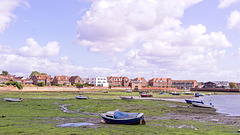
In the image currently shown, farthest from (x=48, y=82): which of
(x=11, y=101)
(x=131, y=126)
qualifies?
(x=131, y=126)

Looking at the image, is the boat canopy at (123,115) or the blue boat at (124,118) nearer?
the blue boat at (124,118)

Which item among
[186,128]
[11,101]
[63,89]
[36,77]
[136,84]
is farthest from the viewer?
[136,84]

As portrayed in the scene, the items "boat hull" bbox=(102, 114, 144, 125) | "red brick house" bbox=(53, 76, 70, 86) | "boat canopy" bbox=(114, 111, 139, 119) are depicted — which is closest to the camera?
"boat hull" bbox=(102, 114, 144, 125)

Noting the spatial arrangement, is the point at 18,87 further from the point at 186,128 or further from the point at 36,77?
the point at 186,128

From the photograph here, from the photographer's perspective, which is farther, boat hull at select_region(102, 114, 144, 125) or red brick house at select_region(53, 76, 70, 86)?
red brick house at select_region(53, 76, 70, 86)

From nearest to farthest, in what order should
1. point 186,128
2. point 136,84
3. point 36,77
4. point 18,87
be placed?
point 186,128, point 18,87, point 36,77, point 136,84

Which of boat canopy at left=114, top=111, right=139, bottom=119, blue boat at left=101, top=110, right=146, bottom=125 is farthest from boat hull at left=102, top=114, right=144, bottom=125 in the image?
boat canopy at left=114, top=111, right=139, bottom=119

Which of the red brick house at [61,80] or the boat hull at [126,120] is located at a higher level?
the red brick house at [61,80]

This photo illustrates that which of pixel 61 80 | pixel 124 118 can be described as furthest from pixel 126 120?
pixel 61 80

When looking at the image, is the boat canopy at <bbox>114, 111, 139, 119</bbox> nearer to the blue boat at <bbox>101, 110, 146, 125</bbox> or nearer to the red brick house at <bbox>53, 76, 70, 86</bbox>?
the blue boat at <bbox>101, 110, 146, 125</bbox>

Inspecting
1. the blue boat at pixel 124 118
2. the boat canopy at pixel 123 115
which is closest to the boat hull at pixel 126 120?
the blue boat at pixel 124 118

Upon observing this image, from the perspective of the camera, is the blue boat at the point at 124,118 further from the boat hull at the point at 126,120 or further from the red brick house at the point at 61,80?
the red brick house at the point at 61,80

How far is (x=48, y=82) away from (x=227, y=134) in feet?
544

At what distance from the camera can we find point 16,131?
23.8 m
